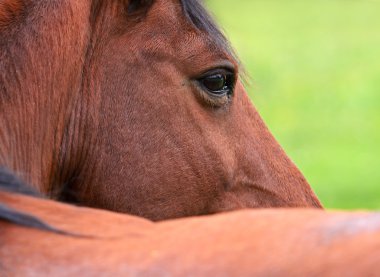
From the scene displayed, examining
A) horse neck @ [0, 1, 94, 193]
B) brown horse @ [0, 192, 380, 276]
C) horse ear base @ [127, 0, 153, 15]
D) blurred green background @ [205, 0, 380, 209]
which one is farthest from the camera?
blurred green background @ [205, 0, 380, 209]

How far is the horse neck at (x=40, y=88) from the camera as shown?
283 centimetres

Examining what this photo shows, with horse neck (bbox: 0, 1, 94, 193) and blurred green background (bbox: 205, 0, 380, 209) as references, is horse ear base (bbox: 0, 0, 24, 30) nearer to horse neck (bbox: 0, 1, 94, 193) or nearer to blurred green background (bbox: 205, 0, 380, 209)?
horse neck (bbox: 0, 1, 94, 193)

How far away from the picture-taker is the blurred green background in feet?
41.5

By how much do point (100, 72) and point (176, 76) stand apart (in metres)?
0.29

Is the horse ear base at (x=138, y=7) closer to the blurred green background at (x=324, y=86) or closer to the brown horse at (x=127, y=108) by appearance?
the brown horse at (x=127, y=108)

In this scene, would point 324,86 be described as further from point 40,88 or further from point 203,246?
point 203,246

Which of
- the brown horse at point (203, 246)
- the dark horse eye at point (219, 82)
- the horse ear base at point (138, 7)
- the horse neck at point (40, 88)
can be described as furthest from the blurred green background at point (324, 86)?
the brown horse at point (203, 246)

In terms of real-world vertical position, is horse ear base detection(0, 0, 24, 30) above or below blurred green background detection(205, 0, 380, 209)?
above

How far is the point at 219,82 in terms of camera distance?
331 centimetres

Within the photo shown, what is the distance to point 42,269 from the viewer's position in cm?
199

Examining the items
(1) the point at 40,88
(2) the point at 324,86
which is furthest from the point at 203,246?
(2) the point at 324,86

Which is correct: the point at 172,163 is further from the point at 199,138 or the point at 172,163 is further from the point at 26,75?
the point at 26,75

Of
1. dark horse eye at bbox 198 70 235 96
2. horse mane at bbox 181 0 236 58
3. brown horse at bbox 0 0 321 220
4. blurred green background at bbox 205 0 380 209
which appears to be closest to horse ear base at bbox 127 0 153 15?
brown horse at bbox 0 0 321 220

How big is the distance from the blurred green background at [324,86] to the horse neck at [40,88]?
198 inches
